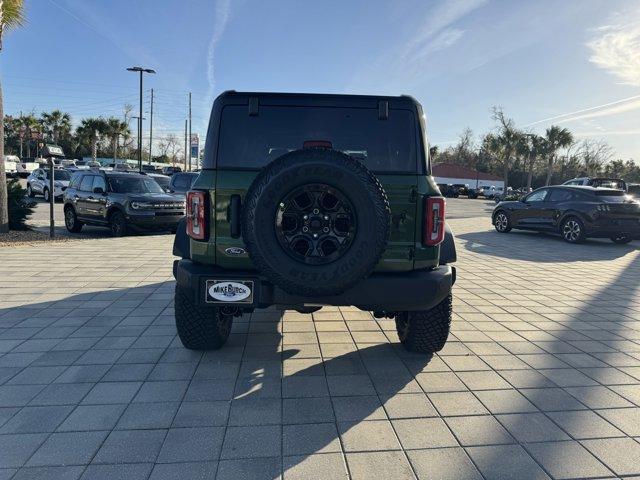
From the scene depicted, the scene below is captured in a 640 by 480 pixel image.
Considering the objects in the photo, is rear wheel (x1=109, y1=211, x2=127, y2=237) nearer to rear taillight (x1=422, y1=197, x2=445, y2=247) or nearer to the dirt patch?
the dirt patch

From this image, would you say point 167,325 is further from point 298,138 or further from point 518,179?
point 518,179

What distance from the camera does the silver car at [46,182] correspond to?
67.2 ft

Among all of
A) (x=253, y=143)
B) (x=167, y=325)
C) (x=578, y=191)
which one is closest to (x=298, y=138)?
(x=253, y=143)

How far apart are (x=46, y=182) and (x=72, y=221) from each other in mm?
12042

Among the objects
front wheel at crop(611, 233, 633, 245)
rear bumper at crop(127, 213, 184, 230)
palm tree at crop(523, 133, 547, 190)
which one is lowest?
front wheel at crop(611, 233, 633, 245)

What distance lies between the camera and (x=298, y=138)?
3422 mm

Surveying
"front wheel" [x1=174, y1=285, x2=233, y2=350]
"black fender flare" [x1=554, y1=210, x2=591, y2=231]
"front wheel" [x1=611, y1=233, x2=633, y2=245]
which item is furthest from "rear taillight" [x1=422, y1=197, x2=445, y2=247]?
"front wheel" [x1=611, y1=233, x2=633, y2=245]

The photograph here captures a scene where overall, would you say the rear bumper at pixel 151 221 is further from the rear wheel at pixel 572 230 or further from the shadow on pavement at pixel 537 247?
the rear wheel at pixel 572 230

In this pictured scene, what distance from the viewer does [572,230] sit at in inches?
456

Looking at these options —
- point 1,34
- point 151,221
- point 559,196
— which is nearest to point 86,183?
point 151,221

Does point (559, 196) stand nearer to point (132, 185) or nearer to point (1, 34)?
point (132, 185)

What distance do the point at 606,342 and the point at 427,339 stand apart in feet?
6.74

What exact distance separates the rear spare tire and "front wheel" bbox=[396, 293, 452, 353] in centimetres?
112

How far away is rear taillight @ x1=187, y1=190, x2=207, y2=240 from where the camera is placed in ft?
10.4
